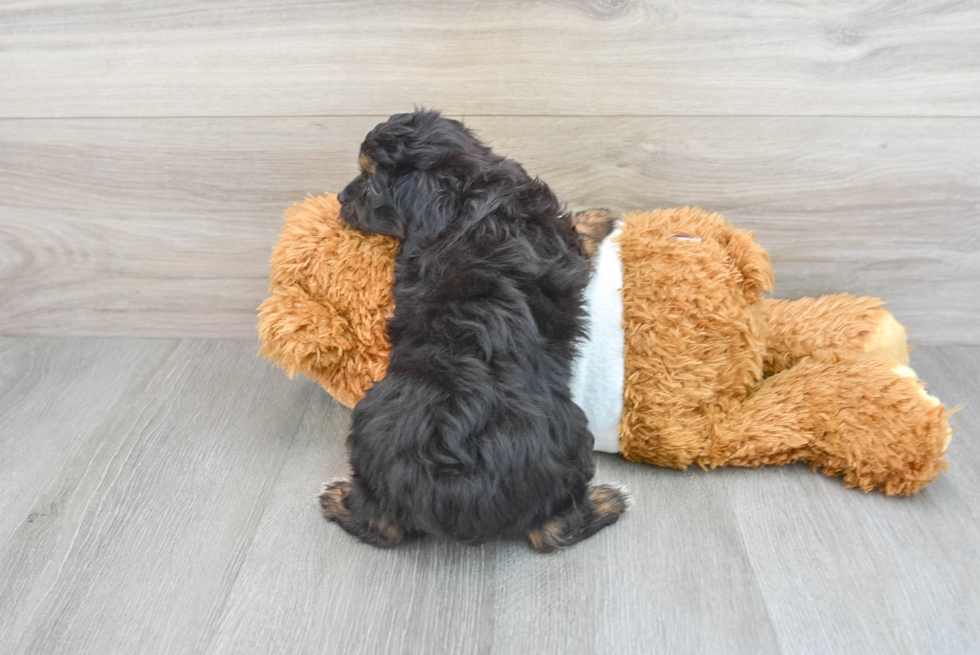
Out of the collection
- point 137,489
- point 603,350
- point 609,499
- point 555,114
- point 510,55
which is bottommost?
point 137,489

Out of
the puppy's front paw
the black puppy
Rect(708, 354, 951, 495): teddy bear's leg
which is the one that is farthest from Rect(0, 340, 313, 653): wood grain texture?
Rect(708, 354, 951, 495): teddy bear's leg

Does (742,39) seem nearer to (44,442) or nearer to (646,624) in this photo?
(646,624)

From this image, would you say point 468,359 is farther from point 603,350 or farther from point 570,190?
point 570,190

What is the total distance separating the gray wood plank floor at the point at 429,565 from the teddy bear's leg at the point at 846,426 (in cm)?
5

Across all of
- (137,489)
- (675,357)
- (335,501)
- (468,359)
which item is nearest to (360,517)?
(335,501)

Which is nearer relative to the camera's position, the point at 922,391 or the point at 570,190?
the point at 922,391

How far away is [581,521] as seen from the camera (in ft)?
3.95

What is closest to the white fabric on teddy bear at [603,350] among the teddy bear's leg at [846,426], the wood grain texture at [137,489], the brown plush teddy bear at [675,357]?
the brown plush teddy bear at [675,357]

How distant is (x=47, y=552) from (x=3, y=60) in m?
1.20

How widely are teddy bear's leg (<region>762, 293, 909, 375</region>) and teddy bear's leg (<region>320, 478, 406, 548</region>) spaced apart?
0.92 meters

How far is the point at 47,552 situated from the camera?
4.14 feet

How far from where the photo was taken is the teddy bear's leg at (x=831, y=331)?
147 centimetres

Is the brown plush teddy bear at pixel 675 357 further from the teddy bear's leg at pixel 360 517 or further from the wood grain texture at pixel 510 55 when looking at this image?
the wood grain texture at pixel 510 55

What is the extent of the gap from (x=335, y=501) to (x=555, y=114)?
101 cm
